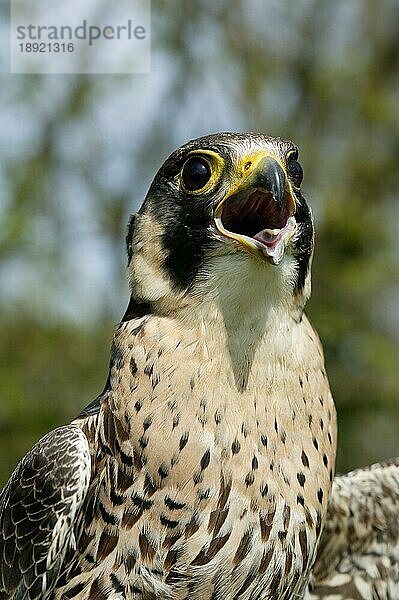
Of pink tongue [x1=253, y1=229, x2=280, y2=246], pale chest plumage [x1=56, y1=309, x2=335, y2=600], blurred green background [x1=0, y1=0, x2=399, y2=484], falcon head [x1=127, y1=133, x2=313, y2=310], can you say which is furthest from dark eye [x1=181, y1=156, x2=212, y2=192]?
blurred green background [x1=0, y1=0, x2=399, y2=484]

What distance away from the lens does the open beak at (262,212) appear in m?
2.85

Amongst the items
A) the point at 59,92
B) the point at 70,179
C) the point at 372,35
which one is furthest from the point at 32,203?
the point at 372,35

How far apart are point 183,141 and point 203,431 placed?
747 cm

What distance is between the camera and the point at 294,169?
3.21m

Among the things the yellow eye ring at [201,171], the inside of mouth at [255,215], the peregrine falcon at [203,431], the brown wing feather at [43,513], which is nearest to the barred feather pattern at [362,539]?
the peregrine falcon at [203,431]

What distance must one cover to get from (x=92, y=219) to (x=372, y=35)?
437 cm

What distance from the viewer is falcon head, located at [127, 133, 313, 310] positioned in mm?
2936

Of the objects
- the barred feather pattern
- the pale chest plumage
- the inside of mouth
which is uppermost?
the inside of mouth

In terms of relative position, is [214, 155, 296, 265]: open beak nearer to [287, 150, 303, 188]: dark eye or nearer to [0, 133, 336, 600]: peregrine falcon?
[0, 133, 336, 600]: peregrine falcon

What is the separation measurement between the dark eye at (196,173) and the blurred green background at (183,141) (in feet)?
20.2

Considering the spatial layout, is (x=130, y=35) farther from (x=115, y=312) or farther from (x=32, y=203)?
(x=115, y=312)

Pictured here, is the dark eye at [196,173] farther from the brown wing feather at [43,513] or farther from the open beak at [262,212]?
the brown wing feather at [43,513]

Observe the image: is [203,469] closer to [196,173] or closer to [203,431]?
[203,431]

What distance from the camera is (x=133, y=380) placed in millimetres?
3164
